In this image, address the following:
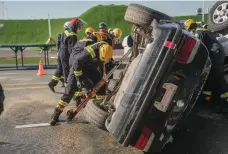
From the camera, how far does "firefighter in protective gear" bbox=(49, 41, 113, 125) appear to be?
5.32 meters

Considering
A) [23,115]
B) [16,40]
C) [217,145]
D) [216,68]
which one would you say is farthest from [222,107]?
[16,40]

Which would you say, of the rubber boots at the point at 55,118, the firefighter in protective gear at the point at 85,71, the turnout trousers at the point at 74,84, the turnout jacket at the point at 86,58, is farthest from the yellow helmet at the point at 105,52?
the rubber boots at the point at 55,118

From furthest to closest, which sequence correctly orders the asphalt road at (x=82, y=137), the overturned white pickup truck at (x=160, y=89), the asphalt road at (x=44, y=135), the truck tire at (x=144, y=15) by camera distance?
the asphalt road at (x=44, y=135), the asphalt road at (x=82, y=137), the truck tire at (x=144, y=15), the overturned white pickup truck at (x=160, y=89)

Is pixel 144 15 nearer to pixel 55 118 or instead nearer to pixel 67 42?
pixel 55 118

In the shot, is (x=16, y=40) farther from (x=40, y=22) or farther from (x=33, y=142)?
(x=33, y=142)

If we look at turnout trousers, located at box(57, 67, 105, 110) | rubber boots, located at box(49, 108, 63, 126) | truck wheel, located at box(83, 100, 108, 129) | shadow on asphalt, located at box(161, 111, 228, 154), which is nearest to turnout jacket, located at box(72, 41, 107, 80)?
turnout trousers, located at box(57, 67, 105, 110)

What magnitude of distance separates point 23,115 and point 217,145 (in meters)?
3.56

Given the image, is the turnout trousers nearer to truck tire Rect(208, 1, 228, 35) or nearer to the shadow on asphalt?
the shadow on asphalt

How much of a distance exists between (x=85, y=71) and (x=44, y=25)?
144 feet

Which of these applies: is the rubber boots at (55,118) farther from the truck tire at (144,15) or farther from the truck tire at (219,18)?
the truck tire at (219,18)

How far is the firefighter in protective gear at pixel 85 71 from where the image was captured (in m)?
5.32

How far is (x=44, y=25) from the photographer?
48281 millimetres

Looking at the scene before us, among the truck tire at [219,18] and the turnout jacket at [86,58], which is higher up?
the truck tire at [219,18]

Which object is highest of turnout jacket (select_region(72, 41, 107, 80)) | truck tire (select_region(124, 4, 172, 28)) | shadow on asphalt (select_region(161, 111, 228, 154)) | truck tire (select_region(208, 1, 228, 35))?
truck tire (select_region(124, 4, 172, 28))
